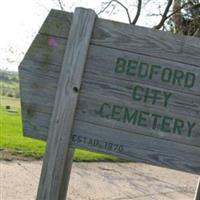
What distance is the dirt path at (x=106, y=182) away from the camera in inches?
230

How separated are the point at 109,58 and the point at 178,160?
2.26 ft

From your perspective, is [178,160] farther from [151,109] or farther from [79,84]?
[79,84]

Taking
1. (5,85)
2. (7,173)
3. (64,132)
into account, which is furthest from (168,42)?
(5,85)

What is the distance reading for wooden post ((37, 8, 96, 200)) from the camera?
2.87m

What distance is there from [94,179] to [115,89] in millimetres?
4017

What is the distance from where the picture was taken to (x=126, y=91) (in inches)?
111

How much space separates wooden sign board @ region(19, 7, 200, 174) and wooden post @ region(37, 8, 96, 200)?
0.03m

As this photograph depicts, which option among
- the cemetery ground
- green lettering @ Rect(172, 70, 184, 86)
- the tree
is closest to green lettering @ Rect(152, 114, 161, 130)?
green lettering @ Rect(172, 70, 184, 86)

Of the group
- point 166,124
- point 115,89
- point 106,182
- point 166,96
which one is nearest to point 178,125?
point 166,124

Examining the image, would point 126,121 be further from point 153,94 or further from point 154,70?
point 154,70

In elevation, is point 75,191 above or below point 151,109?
below

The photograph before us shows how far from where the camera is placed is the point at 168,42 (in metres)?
2.82

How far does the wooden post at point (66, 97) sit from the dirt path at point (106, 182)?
2.57 metres

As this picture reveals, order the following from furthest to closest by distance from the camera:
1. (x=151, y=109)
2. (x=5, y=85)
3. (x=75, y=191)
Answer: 1. (x=5, y=85)
2. (x=75, y=191)
3. (x=151, y=109)
